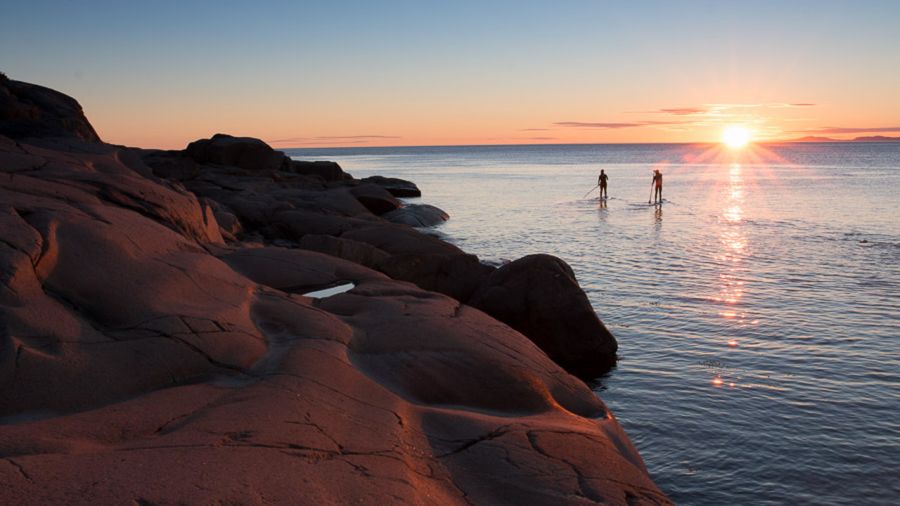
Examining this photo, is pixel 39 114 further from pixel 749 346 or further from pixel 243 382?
pixel 749 346

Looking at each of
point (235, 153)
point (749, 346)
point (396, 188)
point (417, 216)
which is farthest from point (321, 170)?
point (749, 346)

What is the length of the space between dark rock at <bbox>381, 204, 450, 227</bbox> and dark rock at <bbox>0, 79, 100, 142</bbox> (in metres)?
13.8

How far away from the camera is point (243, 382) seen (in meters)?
5.64

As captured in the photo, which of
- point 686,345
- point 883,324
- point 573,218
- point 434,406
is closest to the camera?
point 434,406

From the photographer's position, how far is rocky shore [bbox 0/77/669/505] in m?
4.29

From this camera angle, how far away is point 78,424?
15.3 ft

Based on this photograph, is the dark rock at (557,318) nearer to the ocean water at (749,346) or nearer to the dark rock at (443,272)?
the ocean water at (749,346)

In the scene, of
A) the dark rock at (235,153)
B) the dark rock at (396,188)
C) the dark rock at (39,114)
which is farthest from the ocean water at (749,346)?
the dark rock at (396,188)

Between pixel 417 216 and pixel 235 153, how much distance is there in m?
10.1

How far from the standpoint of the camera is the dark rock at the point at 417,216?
29.8 meters

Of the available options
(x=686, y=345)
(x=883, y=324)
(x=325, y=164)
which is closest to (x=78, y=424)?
(x=686, y=345)

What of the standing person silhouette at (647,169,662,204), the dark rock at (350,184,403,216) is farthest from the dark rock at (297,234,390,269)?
the standing person silhouette at (647,169,662,204)

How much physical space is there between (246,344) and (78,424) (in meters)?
1.70

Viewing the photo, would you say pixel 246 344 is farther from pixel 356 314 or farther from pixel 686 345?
pixel 686 345
